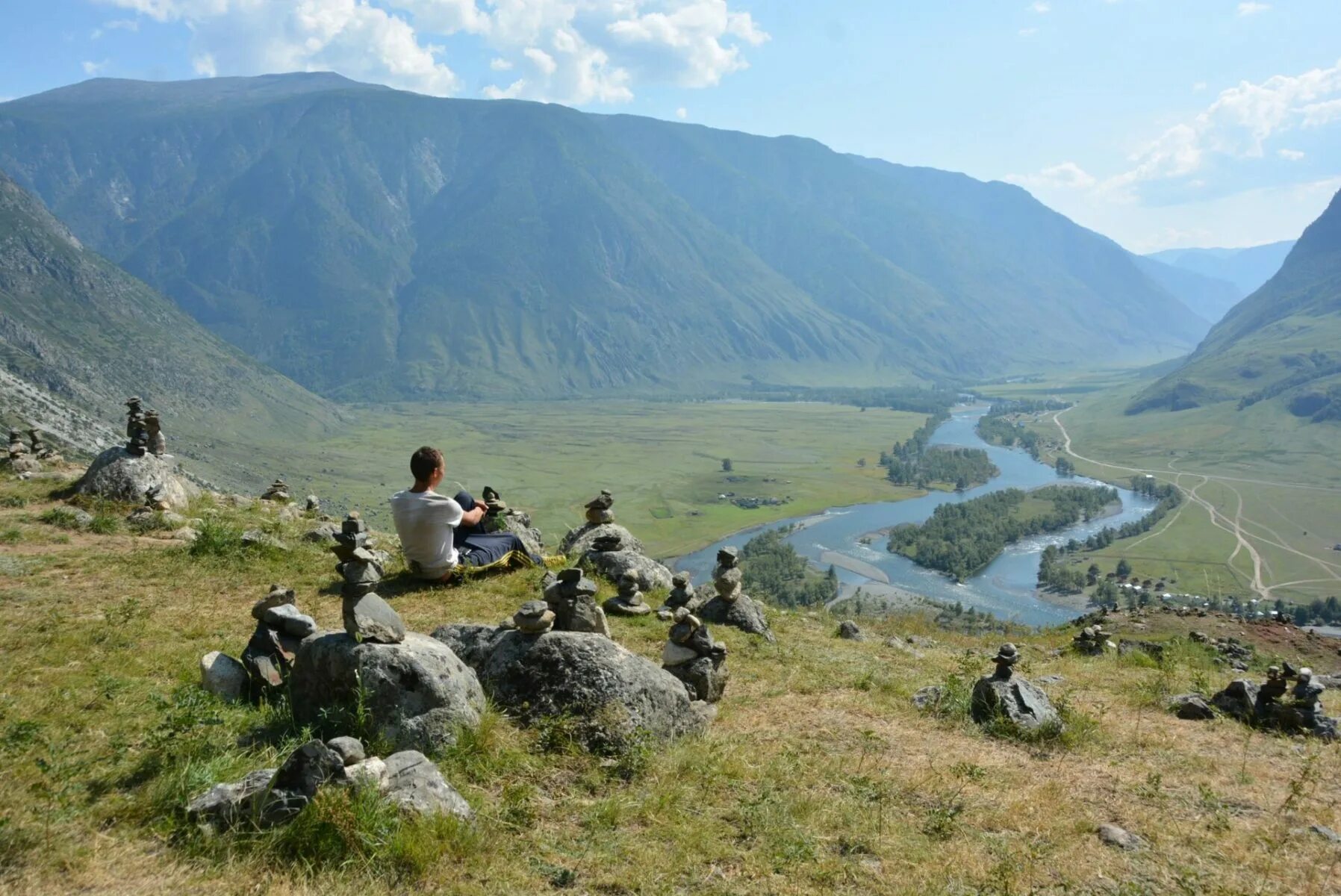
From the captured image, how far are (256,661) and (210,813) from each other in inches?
119

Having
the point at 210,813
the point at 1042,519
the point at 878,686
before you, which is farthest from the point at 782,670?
the point at 1042,519

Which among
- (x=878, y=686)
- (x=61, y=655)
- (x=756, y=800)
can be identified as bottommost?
(x=878, y=686)

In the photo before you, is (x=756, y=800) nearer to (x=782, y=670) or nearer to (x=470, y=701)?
(x=470, y=701)

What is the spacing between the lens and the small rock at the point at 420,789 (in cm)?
689

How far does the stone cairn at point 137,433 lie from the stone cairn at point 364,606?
1620 centimetres

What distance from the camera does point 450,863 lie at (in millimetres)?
6551

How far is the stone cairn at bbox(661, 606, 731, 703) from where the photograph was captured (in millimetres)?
11734

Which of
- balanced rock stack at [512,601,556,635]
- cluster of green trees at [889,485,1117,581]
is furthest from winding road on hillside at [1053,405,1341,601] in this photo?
balanced rock stack at [512,601,556,635]

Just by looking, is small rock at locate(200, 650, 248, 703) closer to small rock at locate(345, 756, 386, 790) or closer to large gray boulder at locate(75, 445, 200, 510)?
small rock at locate(345, 756, 386, 790)

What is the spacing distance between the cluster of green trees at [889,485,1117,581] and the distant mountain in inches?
4626

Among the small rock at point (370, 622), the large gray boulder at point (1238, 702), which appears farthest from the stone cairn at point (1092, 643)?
the small rock at point (370, 622)

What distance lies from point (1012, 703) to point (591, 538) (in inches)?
470

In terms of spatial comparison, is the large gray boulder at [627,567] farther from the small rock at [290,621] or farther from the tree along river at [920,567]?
the tree along river at [920,567]

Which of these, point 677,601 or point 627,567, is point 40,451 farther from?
point 677,601
